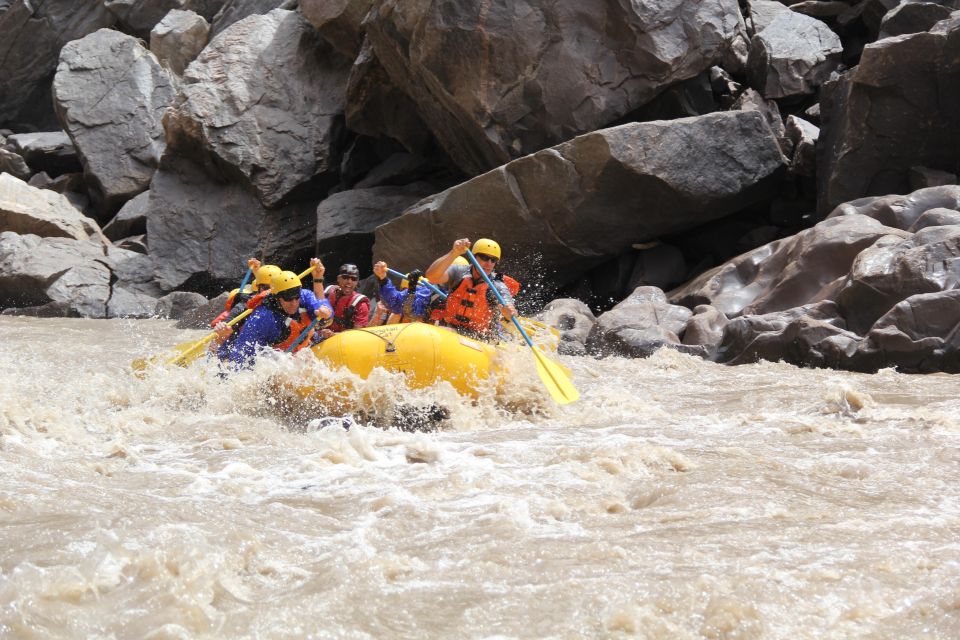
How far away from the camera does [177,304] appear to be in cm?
1465

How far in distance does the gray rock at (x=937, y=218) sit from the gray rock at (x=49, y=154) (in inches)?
722

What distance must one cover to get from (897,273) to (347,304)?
172 inches

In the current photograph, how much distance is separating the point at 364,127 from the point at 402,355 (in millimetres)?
10269

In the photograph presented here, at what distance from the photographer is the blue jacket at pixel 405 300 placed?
7.17m

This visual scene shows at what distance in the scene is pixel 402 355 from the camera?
5637 millimetres

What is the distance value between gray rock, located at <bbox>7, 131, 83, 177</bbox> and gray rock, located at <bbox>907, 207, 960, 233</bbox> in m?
18.3

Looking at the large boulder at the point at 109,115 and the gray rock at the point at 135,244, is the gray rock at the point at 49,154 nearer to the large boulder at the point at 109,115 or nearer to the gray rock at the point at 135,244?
the large boulder at the point at 109,115

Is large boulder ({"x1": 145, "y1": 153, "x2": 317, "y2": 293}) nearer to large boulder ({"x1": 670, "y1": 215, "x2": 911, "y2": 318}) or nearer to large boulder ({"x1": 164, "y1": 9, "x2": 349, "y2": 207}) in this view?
large boulder ({"x1": 164, "y1": 9, "x2": 349, "y2": 207})

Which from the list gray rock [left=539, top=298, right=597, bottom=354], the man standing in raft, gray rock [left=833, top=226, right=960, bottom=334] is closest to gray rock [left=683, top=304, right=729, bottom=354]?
gray rock [left=539, top=298, right=597, bottom=354]

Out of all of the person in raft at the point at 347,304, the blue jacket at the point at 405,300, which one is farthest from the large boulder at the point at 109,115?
the person in raft at the point at 347,304

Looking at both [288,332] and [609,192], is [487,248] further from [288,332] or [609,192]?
[609,192]

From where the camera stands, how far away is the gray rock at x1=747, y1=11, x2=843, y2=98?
42.0ft

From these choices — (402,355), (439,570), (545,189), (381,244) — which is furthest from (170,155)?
(439,570)

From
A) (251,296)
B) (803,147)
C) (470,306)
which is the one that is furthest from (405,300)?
(803,147)
